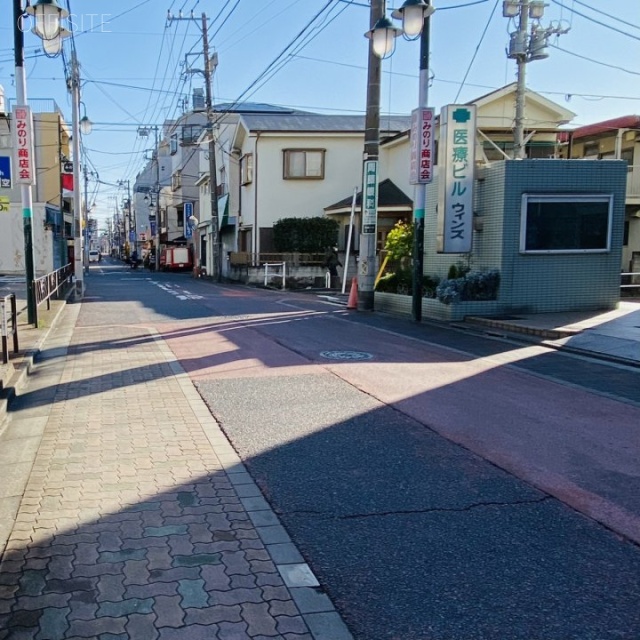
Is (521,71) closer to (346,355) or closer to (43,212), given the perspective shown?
(346,355)

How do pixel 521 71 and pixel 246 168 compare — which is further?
pixel 246 168

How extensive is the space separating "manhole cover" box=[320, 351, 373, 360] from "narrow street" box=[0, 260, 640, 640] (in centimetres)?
76

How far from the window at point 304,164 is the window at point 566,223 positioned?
18700 millimetres

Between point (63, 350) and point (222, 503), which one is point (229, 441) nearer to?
point (222, 503)

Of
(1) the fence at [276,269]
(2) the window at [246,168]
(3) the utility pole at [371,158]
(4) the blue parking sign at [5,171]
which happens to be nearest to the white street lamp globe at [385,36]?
(3) the utility pole at [371,158]

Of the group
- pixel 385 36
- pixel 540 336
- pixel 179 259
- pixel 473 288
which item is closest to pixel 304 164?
pixel 385 36

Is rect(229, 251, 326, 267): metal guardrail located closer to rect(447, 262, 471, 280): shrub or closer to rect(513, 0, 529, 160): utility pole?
rect(513, 0, 529, 160): utility pole

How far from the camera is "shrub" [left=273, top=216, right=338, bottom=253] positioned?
30.2 meters

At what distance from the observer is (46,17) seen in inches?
448

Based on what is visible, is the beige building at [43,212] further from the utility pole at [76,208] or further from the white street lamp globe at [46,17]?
the white street lamp globe at [46,17]

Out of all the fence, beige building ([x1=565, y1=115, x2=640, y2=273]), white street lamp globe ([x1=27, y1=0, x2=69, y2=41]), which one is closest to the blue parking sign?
white street lamp globe ([x1=27, y1=0, x2=69, y2=41])

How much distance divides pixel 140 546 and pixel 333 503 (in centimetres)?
131

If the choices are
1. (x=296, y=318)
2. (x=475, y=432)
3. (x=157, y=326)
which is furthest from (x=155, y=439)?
(x=296, y=318)

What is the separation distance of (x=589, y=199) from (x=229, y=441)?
1145cm
